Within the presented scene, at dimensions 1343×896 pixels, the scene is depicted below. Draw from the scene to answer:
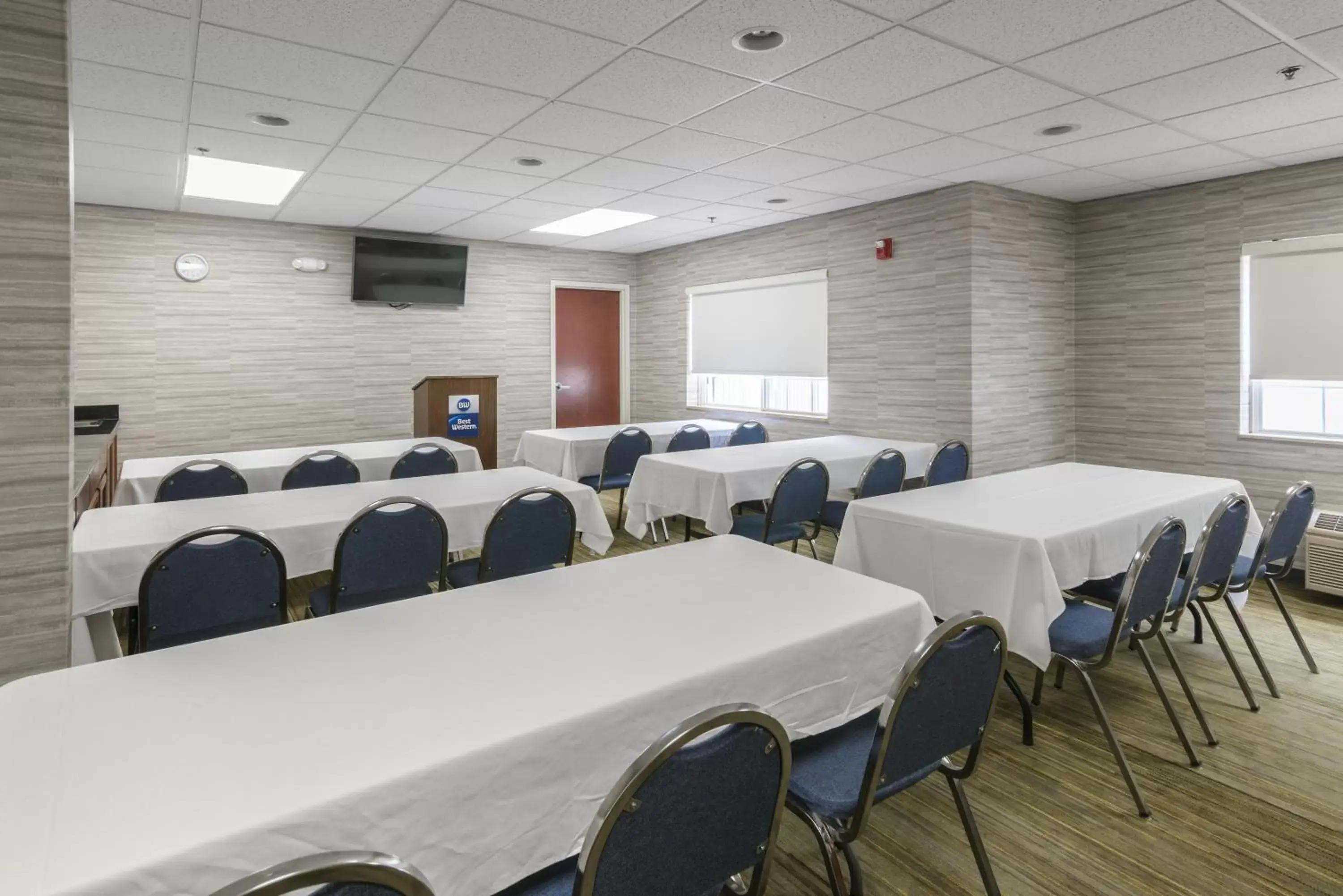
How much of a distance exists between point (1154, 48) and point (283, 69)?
148 inches

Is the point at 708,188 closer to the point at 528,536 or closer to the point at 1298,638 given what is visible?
the point at 528,536

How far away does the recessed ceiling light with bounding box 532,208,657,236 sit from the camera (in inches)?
263

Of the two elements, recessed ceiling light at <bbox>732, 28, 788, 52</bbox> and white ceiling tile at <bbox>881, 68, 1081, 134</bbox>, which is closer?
recessed ceiling light at <bbox>732, 28, 788, 52</bbox>

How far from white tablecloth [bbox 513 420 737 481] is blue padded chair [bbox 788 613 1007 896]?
434cm

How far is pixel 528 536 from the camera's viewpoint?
9.95 feet

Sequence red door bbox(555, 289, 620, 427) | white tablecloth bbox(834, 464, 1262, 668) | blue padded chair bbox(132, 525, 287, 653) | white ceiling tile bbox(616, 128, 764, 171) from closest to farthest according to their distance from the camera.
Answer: blue padded chair bbox(132, 525, 287, 653) → white tablecloth bbox(834, 464, 1262, 668) → white ceiling tile bbox(616, 128, 764, 171) → red door bbox(555, 289, 620, 427)

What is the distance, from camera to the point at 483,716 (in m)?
1.39

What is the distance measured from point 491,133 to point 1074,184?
4.26m

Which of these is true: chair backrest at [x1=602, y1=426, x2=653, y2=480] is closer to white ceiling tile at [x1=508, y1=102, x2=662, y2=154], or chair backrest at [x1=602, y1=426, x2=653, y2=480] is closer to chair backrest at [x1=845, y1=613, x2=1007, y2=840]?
white ceiling tile at [x1=508, y1=102, x2=662, y2=154]

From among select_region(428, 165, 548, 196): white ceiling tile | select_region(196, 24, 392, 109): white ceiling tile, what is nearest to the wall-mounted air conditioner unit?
select_region(428, 165, 548, 196): white ceiling tile

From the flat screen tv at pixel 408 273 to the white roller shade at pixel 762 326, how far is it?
2.57m

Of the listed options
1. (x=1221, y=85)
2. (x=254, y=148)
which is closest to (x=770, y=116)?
(x=1221, y=85)

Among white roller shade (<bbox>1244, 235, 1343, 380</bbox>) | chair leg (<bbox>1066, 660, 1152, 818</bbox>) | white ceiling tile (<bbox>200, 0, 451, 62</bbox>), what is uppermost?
white ceiling tile (<bbox>200, 0, 451, 62</bbox>)

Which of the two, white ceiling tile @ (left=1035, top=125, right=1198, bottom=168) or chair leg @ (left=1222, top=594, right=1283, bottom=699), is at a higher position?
white ceiling tile @ (left=1035, top=125, right=1198, bottom=168)
